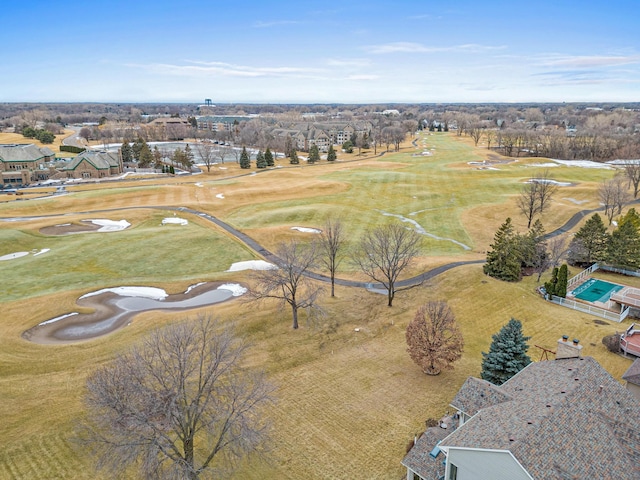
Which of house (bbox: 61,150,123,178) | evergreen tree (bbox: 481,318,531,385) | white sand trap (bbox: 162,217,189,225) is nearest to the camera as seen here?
evergreen tree (bbox: 481,318,531,385)

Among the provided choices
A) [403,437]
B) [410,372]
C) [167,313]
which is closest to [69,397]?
[167,313]

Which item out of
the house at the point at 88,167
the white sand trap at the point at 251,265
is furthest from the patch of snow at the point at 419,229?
the house at the point at 88,167

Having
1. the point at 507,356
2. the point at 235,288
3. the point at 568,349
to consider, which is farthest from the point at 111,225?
the point at 568,349

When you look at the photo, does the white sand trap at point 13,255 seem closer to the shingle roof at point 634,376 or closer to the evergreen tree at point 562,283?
the evergreen tree at point 562,283

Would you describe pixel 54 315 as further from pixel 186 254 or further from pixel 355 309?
pixel 355 309

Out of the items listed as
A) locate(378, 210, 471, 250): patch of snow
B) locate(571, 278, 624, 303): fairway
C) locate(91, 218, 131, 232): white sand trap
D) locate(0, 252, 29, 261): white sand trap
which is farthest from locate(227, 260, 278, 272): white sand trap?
locate(571, 278, 624, 303): fairway

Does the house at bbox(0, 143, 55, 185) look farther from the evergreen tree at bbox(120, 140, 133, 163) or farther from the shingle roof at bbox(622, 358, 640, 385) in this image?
the shingle roof at bbox(622, 358, 640, 385)

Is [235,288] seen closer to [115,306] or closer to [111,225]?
[115,306]
